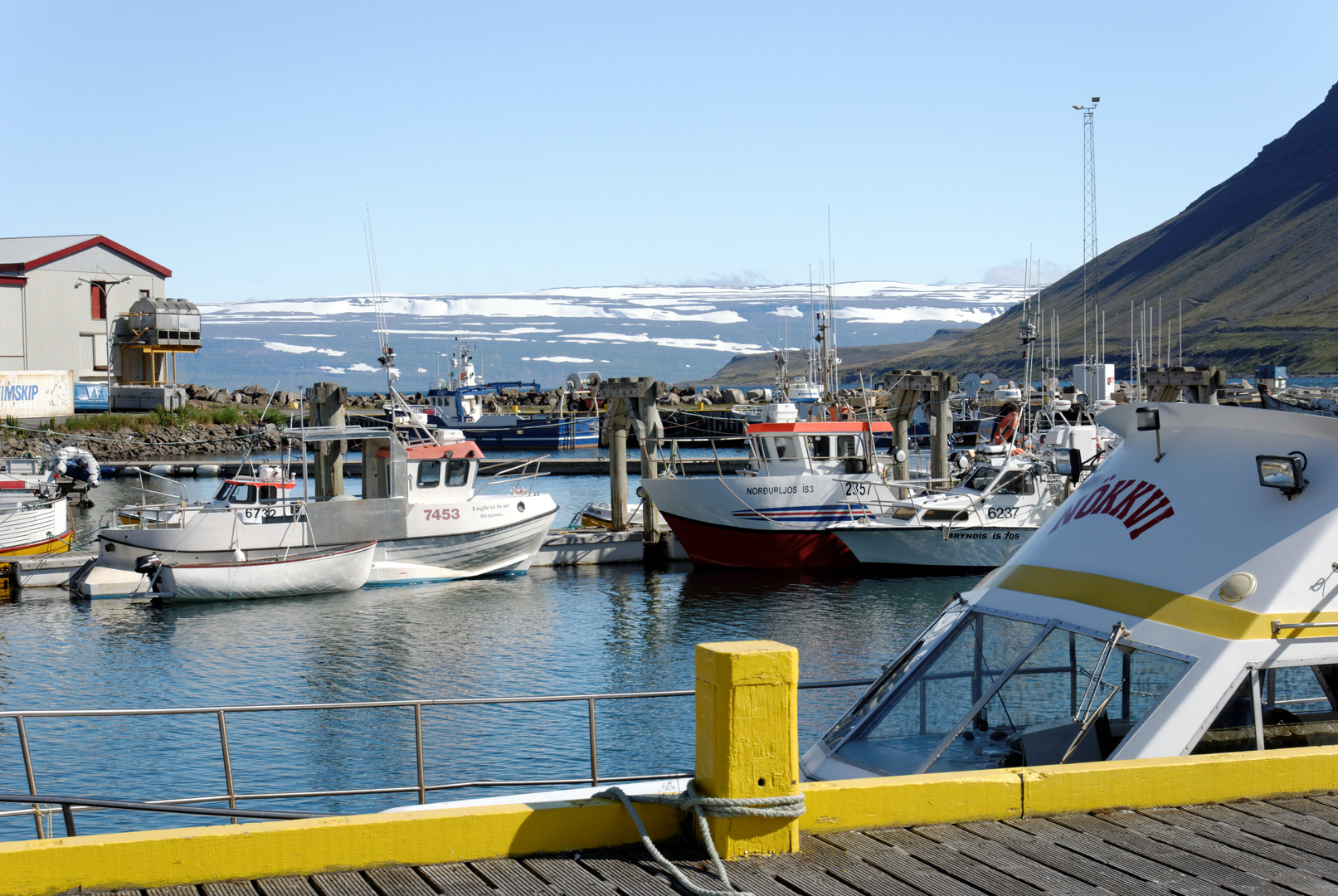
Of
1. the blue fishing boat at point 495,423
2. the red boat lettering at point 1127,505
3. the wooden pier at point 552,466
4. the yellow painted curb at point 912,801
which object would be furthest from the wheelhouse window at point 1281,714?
the blue fishing boat at point 495,423

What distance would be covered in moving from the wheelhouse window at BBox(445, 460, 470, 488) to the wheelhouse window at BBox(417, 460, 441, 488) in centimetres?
20

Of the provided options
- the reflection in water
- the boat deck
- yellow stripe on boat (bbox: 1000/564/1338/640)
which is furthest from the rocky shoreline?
the boat deck

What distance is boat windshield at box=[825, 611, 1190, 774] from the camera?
7.34m

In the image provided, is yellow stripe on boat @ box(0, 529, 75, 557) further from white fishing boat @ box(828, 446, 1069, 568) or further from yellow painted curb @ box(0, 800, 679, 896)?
yellow painted curb @ box(0, 800, 679, 896)

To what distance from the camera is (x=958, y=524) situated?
103 feet

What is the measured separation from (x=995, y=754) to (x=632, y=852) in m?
2.58

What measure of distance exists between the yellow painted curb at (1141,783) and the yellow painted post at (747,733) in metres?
1.52

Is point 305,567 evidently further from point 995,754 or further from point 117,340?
point 117,340

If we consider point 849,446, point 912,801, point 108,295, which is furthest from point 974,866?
point 108,295

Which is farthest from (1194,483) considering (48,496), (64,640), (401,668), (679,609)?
(48,496)

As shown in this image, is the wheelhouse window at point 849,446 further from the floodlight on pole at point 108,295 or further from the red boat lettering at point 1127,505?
the floodlight on pole at point 108,295

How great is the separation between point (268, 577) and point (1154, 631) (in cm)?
2410

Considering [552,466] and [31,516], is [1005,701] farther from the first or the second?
[552,466]

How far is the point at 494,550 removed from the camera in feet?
103
